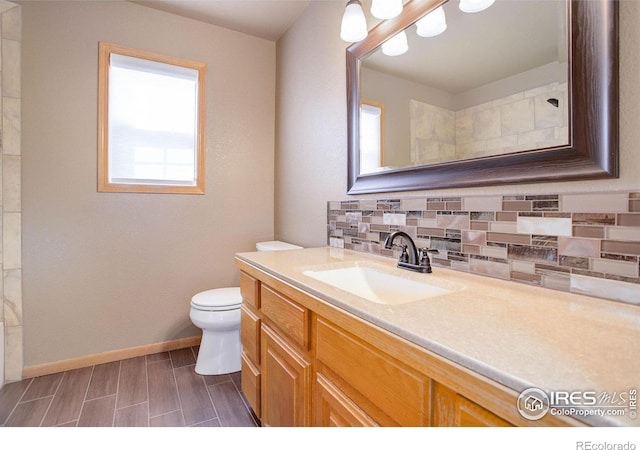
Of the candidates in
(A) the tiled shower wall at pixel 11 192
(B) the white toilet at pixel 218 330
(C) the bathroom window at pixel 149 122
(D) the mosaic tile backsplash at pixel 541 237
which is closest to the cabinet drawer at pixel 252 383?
(B) the white toilet at pixel 218 330

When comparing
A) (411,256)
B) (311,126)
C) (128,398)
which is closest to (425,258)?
(411,256)

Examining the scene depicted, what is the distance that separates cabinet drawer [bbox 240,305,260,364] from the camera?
4.42 feet

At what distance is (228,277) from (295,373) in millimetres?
1660

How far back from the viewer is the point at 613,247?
0.75 metres

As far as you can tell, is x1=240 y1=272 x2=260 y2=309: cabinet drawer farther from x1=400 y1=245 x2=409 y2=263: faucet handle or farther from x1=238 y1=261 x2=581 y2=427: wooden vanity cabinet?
x1=400 y1=245 x2=409 y2=263: faucet handle

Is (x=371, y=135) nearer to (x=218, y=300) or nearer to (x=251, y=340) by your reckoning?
(x=251, y=340)

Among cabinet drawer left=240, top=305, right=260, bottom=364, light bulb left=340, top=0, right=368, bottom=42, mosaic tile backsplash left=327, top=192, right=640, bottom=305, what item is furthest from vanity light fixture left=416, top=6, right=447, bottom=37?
cabinet drawer left=240, top=305, right=260, bottom=364

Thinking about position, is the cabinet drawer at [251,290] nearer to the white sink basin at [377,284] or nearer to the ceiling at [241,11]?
the white sink basin at [377,284]

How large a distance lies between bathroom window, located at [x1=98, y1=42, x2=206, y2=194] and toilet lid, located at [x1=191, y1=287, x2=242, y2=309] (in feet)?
2.77

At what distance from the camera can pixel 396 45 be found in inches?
55.9

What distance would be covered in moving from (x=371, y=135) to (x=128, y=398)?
202cm

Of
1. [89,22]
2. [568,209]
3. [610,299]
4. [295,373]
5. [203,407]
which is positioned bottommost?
[203,407]

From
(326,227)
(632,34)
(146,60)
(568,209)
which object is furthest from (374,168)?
(146,60)
